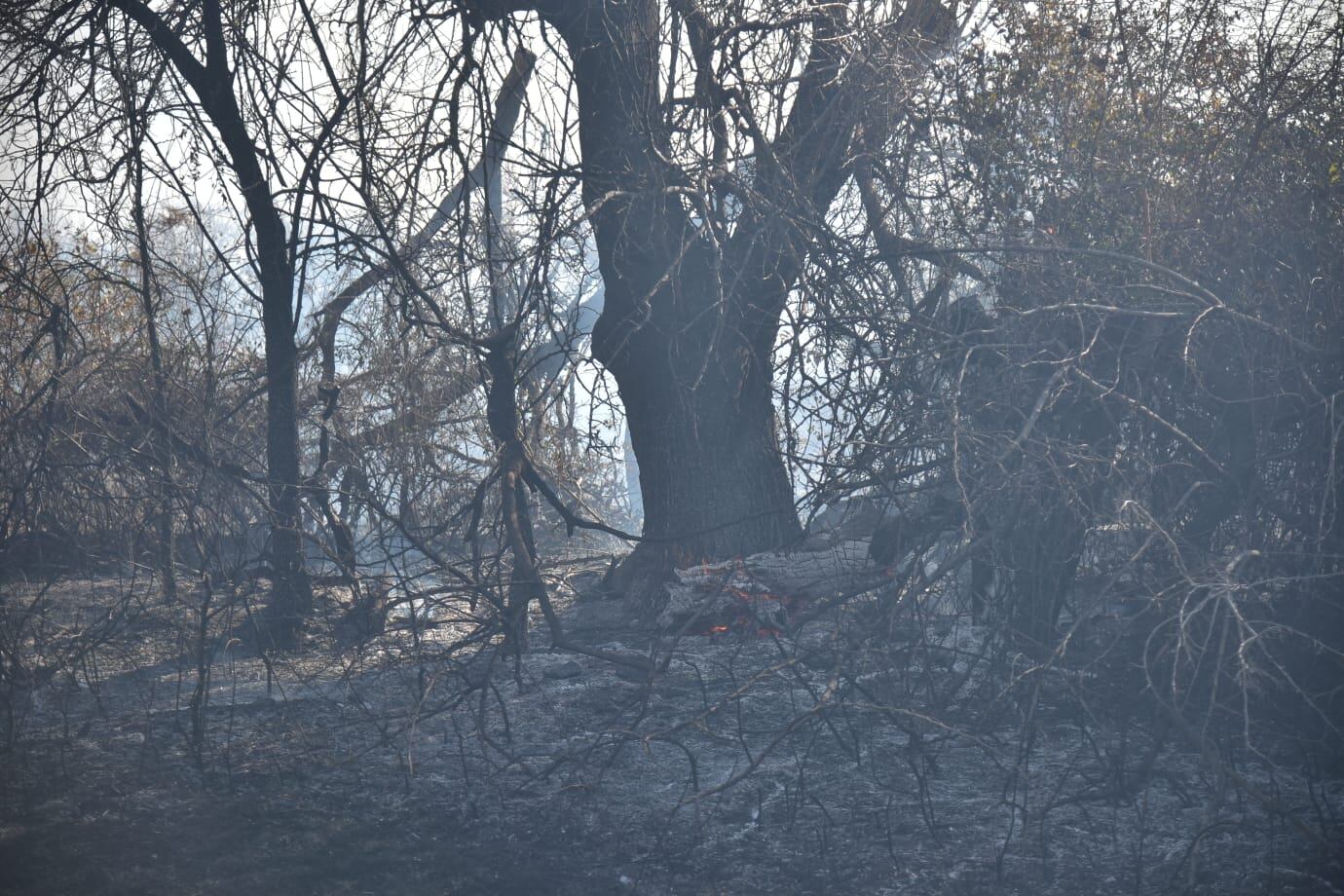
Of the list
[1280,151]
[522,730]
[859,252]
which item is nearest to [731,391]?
[859,252]

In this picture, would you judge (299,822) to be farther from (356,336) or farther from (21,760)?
(356,336)

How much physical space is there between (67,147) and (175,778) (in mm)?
3153

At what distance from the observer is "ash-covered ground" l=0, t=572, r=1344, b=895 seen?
4.11 m

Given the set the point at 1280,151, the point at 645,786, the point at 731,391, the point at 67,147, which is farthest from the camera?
the point at 731,391

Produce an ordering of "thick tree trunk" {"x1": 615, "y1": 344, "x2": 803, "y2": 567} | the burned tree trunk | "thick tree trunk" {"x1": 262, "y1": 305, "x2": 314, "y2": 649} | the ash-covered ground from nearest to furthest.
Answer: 1. the ash-covered ground
2. the burned tree trunk
3. "thick tree trunk" {"x1": 262, "y1": 305, "x2": 314, "y2": 649}
4. "thick tree trunk" {"x1": 615, "y1": 344, "x2": 803, "y2": 567}

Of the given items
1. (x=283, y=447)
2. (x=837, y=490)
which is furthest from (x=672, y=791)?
(x=283, y=447)

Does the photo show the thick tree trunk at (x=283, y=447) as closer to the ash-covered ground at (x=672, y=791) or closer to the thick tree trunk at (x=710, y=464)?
the ash-covered ground at (x=672, y=791)

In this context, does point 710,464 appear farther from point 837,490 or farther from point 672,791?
point 672,791

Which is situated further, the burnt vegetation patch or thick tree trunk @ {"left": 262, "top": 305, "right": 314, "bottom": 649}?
thick tree trunk @ {"left": 262, "top": 305, "right": 314, "bottom": 649}

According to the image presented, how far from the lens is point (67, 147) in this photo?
19.9 feet

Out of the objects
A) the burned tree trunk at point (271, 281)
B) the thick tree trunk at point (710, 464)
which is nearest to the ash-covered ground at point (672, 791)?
the burned tree trunk at point (271, 281)

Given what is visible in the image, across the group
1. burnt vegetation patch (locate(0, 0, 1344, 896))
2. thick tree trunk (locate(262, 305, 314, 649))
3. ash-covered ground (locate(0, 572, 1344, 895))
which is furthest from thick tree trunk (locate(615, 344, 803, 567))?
thick tree trunk (locate(262, 305, 314, 649))

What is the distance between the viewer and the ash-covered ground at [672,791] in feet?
13.5

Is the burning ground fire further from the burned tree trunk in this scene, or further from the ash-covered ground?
the burned tree trunk
